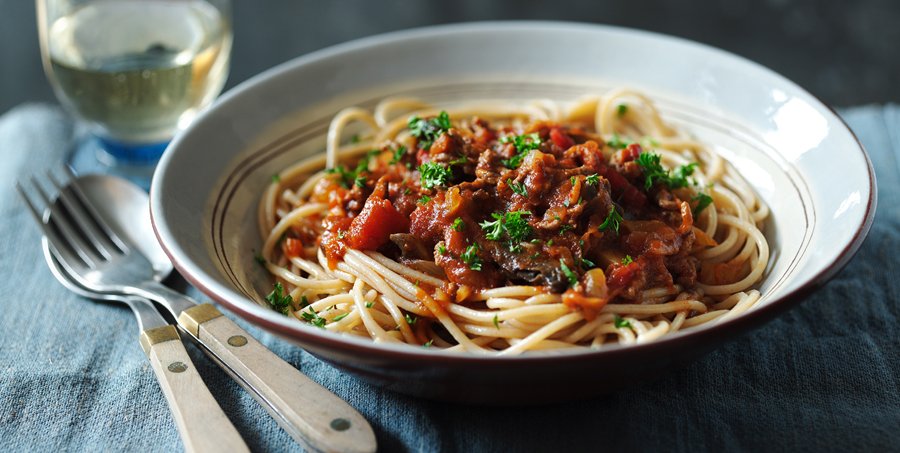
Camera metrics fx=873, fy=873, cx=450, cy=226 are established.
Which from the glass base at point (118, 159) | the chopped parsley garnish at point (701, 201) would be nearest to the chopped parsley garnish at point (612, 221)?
the chopped parsley garnish at point (701, 201)

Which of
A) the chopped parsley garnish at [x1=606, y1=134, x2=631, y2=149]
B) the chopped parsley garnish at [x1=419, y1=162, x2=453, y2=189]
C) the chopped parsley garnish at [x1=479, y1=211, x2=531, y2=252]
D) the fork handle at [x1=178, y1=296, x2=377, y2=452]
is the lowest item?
the fork handle at [x1=178, y1=296, x2=377, y2=452]

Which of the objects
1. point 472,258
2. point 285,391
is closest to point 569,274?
point 472,258

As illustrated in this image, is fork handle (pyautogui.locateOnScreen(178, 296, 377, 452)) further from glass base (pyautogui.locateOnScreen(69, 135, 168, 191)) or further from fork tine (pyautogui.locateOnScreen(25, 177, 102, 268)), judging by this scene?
glass base (pyautogui.locateOnScreen(69, 135, 168, 191))

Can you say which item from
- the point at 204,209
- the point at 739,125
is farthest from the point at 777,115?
the point at 204,209

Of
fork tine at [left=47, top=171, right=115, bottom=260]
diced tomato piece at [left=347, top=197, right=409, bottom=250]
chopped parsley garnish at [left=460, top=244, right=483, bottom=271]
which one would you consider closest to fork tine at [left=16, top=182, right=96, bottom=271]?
fork tine at [left=47, top=171, right=115, bottom=260]

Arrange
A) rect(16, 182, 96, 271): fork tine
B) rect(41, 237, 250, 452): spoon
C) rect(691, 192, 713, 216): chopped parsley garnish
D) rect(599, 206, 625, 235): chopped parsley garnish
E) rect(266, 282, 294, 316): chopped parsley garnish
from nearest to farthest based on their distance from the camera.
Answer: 1. rect(41, 237, 250, 452): spoon
2. rect(599, 206, 625, 235): chopped parsley garnish
3. rect(266, 282, 294, 316): chopped parsley garnish
4. rect(691, 192, 713, 216): chopped parsley garnish
5. rect(16, 182, 96, 271): fork tine

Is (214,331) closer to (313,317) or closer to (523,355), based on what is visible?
(313,317)

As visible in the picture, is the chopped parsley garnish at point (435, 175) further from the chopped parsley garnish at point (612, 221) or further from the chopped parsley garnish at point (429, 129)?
the chopped parsley garnish at point (612, 221)
